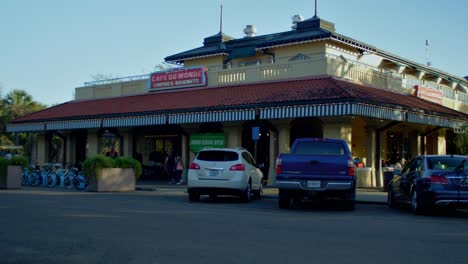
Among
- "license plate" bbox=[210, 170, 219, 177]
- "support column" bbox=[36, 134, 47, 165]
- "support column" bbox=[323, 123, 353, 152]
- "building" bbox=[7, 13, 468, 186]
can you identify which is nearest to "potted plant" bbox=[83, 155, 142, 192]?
"building" bbox=[7, 13, 468, 186]

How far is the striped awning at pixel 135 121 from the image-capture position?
28266mm

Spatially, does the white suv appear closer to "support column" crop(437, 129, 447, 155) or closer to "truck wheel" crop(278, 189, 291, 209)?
"truck wheel" crop(278, 189, 291, 209)

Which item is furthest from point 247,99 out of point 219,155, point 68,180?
point 68,180

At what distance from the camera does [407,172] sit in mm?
15914

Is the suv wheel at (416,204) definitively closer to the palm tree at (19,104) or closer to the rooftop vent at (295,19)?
the rooftop vent at (295,19)

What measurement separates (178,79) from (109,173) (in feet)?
32.5

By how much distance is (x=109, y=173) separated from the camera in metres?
22.9

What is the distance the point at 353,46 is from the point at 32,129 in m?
19.7

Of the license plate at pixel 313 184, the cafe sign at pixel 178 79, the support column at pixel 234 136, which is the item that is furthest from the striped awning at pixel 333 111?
the cafe sign at pixel 178 79

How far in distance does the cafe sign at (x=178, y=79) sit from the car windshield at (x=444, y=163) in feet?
56.6

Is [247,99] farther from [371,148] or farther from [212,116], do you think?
[371,148]

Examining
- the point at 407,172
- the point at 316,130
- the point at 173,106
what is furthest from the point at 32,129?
the point at 407,172

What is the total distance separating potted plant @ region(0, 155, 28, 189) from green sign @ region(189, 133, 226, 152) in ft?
28.1

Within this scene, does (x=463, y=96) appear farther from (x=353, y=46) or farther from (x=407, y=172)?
(x=407, y=172)
